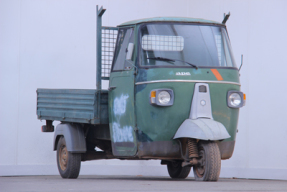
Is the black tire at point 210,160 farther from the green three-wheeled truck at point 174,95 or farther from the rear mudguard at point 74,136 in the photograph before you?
the rear mudguard at point 74,136

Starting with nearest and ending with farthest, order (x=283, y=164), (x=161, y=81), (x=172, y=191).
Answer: (x=172, y=191)
(x=161, y=81)
(x=283, y=164)

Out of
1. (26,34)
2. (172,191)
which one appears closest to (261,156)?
(26,34)

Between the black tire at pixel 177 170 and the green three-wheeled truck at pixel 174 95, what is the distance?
183 centimetres

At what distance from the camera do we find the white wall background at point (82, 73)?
11750 millimetres

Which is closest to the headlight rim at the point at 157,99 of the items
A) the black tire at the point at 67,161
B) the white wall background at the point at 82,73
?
the black tire at the point at 67,161

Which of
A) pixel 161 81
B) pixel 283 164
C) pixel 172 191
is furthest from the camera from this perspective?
pixel 283 164

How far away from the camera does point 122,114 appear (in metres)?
8.20

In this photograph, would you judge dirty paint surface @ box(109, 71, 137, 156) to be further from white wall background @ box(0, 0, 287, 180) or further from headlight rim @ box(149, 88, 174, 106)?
white wall background @ box(0, 0, 287, 180)

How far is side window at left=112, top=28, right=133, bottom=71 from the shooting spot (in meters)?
8.24

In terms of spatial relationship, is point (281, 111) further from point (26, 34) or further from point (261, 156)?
point (26, 34)

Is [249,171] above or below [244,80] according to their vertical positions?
below

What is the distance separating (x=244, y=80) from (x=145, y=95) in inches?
193

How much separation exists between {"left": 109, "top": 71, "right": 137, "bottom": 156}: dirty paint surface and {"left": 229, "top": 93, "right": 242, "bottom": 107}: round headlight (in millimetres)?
1322

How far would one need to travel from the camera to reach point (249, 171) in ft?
39.0
